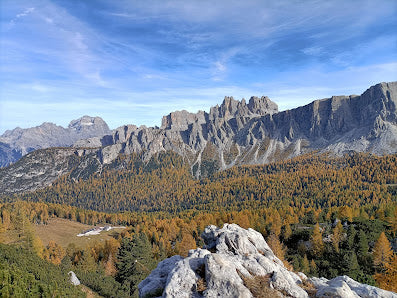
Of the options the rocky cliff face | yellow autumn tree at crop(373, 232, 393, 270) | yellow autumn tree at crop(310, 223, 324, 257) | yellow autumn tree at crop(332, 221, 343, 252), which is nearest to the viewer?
the rocky cliff face

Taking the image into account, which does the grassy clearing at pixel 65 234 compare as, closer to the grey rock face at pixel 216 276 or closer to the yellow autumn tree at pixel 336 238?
the yellow autumn tree at pixel 336 238

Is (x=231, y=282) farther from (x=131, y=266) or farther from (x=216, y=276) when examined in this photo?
(x=131, y=266)

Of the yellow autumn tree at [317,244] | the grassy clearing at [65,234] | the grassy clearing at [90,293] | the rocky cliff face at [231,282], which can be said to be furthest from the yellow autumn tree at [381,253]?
the grassy clearing at [65,234]

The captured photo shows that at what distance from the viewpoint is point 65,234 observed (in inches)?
5738

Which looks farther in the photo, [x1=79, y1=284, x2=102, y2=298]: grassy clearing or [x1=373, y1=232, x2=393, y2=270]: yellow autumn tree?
[x1=373, y1=232, x2=393, y2=270]: yellow autumn tree

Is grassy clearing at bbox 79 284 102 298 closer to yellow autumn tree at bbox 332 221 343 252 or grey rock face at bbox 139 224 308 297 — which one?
grey rock face at bbox 139 224 308 297

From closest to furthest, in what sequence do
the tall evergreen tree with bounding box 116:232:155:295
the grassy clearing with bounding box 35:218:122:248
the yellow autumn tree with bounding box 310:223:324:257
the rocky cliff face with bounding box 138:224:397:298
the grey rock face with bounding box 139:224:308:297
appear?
the grey rock face with bounding box 139:224:308:297
the rocky cliff face with bounding box 138:224:397:298
the tall evergreen tree with bounding box 116:232:155:295
the yellow autumn tree with bounding box 310:223:324:257
the grassy clearing with bounding box 35:218:122:248

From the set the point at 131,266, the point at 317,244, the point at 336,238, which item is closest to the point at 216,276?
the point at 131,266

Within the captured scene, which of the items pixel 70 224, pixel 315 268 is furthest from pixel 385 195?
pixel 70 224

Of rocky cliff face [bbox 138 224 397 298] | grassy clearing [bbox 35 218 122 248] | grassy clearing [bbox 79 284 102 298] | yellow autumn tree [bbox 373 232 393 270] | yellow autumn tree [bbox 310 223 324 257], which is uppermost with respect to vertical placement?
rocky cliff face [bbox 138 224 397 298]

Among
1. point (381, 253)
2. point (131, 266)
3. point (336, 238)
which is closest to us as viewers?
point (381, 253)

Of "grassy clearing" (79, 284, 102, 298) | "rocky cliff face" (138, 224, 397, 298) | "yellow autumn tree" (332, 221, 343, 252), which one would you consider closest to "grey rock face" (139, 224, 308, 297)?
"rocky cliff face" (138, 224, 397, 298)

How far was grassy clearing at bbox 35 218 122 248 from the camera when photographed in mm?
129875

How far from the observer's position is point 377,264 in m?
59.8
